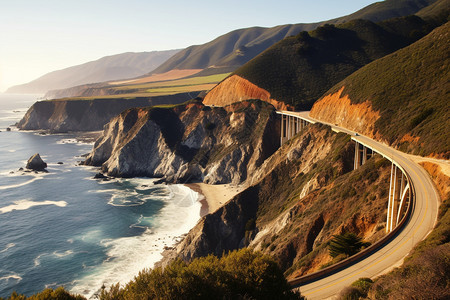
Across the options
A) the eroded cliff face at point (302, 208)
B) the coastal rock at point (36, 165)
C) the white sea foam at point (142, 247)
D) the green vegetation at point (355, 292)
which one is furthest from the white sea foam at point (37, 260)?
the coastal rock at point (36, 165)

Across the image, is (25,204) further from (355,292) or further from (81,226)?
(355,292)

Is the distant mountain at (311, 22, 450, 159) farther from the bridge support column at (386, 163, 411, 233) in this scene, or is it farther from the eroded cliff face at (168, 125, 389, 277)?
the bridge support column at (386, 163, 411, 233)

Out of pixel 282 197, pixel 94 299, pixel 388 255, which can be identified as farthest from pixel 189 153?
pixel 388 255

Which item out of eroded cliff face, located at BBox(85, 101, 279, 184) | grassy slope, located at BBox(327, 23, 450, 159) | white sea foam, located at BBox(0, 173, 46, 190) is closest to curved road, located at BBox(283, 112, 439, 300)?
A: grassy slope, located at BBox(327, 23, 450, 159)

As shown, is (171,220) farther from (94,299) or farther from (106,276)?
(94,299)

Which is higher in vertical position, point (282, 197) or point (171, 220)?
point (282, 197)

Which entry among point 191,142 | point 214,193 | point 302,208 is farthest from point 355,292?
point 191,142
